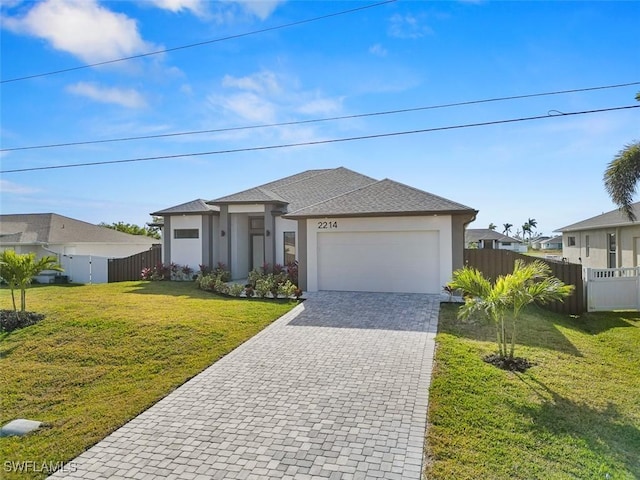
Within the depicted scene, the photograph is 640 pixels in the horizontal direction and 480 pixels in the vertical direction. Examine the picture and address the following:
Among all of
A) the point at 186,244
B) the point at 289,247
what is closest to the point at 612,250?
the point at 289,247

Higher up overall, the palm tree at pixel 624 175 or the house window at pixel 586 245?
the palm tree at pixel 624 175

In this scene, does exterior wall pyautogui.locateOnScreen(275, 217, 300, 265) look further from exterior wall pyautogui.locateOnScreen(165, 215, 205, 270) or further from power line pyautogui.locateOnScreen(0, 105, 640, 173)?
power line pyautogui.locateOnScreen(0, 105, 640, 173)

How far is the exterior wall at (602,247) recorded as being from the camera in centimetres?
1819

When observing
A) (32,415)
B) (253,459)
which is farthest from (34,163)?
(253,459)

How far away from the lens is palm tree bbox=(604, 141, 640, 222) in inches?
479

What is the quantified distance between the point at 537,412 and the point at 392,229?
29.8 ft

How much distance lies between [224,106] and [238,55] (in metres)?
2.07

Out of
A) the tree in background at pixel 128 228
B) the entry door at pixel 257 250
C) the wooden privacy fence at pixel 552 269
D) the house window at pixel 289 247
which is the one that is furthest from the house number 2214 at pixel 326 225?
the tree in background at pixel 128 228

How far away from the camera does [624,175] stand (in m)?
12.2

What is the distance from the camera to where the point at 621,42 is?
996 cm

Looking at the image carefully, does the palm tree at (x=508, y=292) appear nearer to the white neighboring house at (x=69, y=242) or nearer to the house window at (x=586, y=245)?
the house window at (x=586, y=245)

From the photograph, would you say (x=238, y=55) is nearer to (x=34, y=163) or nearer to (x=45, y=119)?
(x=45, y=119)

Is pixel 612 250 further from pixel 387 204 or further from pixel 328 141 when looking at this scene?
pixel 328 141

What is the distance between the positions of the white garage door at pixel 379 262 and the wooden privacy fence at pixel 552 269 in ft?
7.06
